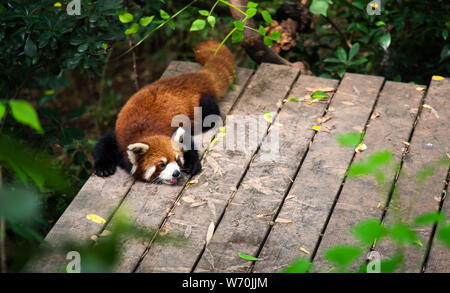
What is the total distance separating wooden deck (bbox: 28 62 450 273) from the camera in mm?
2352

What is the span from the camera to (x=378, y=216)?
2496 millimetres

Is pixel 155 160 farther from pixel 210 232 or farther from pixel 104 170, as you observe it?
→ pixel 210 232

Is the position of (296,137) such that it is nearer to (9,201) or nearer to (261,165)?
(261,165)

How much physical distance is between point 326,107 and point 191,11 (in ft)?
5.97

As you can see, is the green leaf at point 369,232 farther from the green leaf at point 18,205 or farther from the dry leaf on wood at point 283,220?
the dry leaf on wood at point 283,220

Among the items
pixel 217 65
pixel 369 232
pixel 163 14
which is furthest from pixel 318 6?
pixel 369 232

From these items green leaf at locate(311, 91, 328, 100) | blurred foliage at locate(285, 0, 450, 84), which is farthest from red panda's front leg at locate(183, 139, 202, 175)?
blurred foliage at locate(285, 0, 450, 84)

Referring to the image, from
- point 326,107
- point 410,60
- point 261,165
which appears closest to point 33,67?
point 261,165

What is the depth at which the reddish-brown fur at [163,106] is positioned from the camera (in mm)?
3076

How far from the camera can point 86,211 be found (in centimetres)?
269

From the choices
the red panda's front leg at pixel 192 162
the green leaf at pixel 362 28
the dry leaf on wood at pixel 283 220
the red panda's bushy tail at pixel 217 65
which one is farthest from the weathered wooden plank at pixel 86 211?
the green leaf at pixel 362 28

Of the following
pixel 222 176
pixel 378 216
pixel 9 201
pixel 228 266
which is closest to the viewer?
pixel 9 201

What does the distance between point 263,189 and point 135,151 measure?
0.80 m

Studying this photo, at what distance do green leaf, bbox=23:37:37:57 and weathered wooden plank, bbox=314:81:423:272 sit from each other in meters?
2.12
